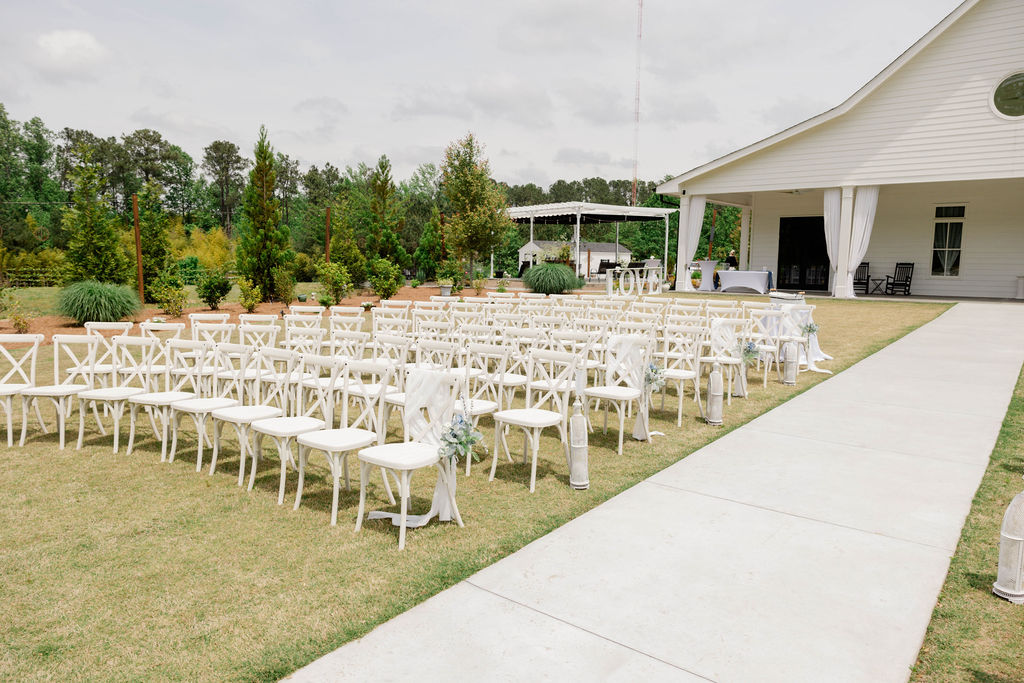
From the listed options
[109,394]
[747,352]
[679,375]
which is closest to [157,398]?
[109,394]

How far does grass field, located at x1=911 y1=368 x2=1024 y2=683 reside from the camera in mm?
2715

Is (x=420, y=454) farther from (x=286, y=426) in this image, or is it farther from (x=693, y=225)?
(x=693, y=225)

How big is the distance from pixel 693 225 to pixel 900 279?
7439 mm

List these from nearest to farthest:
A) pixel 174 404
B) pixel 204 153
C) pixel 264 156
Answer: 1. pixel 174 404
2. pixel 264 156
3. pixel 204 153

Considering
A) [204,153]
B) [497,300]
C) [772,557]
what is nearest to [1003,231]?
[497,300]

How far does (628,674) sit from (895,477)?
351 cm

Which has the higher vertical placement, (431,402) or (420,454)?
(431,402)

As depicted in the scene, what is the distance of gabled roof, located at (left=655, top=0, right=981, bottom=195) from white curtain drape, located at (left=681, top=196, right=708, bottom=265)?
0.86m

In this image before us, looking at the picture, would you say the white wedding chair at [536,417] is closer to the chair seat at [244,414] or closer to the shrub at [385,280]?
the chair seat at [244,414]

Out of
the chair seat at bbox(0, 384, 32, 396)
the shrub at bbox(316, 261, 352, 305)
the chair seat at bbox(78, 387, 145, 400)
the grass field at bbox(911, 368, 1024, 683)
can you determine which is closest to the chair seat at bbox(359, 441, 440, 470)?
the grass field at bbox(911, 368, 1024, 683)

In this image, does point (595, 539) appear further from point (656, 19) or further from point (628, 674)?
point (656, 19)

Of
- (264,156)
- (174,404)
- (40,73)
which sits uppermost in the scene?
(40,73)

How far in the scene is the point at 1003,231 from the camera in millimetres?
20984

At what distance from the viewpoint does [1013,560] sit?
3.28 meters
